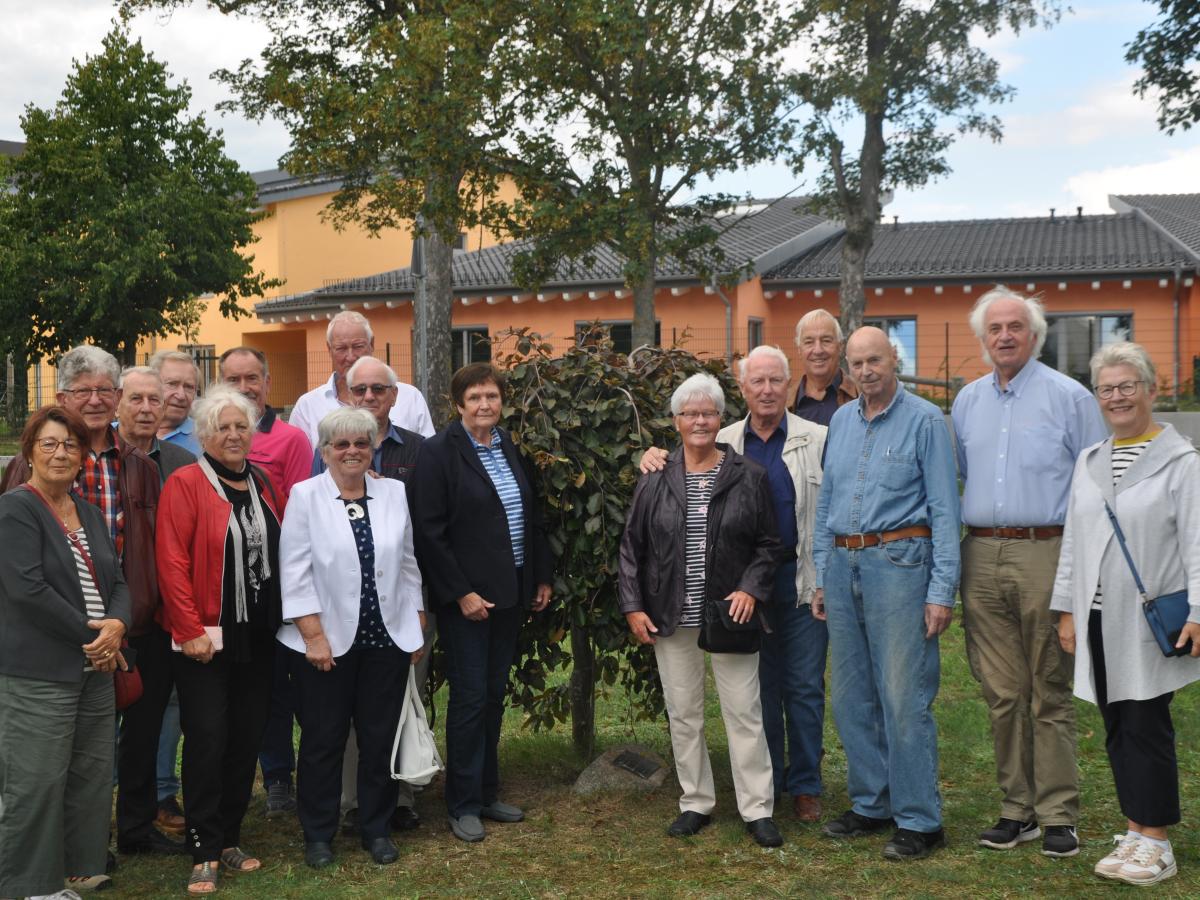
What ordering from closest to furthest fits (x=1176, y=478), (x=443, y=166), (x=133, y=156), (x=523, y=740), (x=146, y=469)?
(x=1176, y=478)
(x=146, y=469)
(x=523, y=740)
(x=443, y=166)
(x=133, y=156)

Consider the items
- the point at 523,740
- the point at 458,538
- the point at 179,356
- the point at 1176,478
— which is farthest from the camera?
the point at 523,740

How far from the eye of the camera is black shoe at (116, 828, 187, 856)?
17.6 ft

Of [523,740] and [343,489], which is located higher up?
[343,489]

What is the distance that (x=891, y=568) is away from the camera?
16.6 ft

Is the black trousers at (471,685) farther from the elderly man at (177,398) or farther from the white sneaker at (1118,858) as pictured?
the white sneaker at (1118,858)

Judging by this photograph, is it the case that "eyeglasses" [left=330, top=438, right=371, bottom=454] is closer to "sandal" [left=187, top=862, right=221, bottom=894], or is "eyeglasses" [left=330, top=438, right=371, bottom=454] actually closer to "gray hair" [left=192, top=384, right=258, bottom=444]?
"gray hair" [left=192, top=384, right=258, bottom=444]

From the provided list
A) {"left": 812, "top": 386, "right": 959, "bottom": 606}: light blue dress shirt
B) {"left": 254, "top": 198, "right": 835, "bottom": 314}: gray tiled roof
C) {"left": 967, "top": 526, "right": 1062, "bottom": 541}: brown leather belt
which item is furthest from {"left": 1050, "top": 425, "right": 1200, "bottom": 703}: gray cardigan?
{"left": 254, "top": 198, "right": 835, "bottom": 314}: gray tiled roof

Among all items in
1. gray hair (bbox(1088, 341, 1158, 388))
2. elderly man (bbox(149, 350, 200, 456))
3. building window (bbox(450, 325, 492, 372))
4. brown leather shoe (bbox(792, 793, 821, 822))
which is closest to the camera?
gray hair (bbox(1088, 341, 1158, 388))

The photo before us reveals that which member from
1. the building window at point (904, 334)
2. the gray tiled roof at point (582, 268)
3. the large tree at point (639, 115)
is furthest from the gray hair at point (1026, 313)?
the building window at point (904, 334)

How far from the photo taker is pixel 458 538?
5461 millimetres

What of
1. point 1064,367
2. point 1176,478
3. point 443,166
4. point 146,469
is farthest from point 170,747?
point 1064,367

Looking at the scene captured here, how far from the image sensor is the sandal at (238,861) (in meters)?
5.20

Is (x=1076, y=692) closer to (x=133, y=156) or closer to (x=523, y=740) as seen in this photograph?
(x=523, y=740)

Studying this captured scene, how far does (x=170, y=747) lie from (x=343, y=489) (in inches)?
69.4
